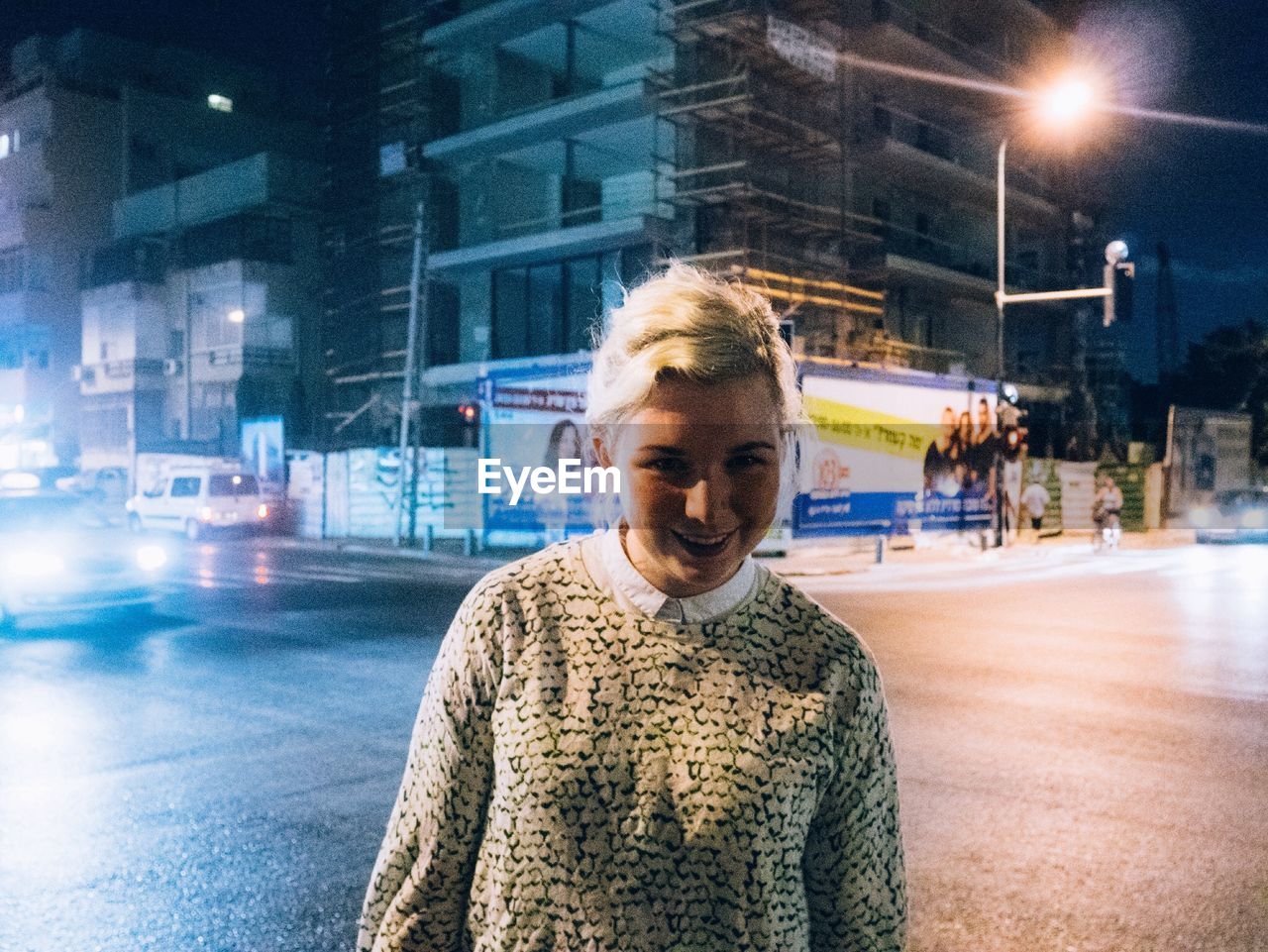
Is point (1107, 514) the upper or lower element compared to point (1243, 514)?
upper

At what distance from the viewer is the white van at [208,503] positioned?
32.3 m

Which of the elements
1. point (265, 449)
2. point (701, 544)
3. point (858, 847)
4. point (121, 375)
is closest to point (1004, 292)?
point (265, 449)

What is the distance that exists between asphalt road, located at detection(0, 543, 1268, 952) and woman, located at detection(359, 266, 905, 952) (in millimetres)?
2890

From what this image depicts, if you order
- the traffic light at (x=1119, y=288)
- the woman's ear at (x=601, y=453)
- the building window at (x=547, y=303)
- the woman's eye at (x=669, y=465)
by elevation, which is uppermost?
the building window at (x=547, y=303)

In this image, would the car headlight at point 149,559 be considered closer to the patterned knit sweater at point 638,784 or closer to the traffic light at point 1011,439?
the patterned knit sweater at point 638,784

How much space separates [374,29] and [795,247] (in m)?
17.6

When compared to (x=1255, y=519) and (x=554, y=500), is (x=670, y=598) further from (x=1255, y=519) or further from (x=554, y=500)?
(x=1255, y=519)

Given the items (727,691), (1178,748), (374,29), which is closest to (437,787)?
(727,691)

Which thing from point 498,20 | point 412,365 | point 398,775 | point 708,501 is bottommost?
point 398,775

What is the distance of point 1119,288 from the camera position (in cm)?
2169

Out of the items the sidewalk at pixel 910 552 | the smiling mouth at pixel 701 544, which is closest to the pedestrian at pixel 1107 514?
the sidewalk at pixel 910 552

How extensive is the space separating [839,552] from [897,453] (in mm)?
3592

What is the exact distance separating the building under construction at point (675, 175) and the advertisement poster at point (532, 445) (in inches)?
130

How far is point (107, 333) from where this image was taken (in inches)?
1933
